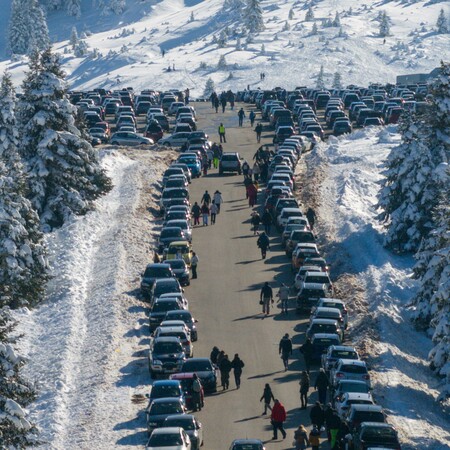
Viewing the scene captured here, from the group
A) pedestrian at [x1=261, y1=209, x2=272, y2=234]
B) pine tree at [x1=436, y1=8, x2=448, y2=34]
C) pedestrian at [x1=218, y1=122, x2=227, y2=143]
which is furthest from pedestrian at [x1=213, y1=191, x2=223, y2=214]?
pine tree at [x1=436, y1=8, x2=448, y2=34]

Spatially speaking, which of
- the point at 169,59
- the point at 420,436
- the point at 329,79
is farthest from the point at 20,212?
the point at 169,59

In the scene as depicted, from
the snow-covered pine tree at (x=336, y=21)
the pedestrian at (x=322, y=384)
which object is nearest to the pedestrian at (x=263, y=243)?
the pedestrian at (x=322, y=384)

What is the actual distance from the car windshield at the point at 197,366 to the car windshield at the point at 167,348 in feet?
4.08

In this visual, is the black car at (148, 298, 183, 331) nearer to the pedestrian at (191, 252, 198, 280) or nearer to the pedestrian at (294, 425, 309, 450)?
the pedestrian at (191, 252, 198, 280)

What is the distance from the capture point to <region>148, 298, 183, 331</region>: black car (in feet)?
154

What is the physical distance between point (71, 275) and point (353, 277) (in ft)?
40.4

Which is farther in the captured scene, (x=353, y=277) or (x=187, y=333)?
(x=353, y=277)

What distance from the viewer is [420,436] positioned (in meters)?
38.2

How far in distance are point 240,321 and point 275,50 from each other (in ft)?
382

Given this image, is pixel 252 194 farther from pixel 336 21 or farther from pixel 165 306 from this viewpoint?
pixel 336 21

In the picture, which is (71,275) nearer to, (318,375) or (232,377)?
(232,377)

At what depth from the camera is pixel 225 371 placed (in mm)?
40875

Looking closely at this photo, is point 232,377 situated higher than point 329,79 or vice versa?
point 329,79

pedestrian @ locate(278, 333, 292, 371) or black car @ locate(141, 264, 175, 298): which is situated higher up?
black car @ locate(141, 264, 175, 298)
